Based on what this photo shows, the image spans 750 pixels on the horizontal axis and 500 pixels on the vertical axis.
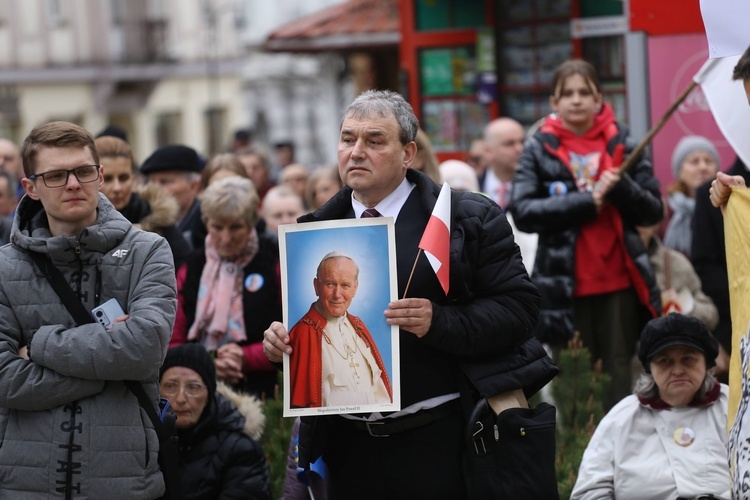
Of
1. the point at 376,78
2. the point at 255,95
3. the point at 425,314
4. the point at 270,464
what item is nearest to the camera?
the point at 425,314

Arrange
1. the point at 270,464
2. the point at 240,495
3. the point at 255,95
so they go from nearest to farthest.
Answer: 1. the point at 240,495
2. the point at 270,464
3. the point at 255,95

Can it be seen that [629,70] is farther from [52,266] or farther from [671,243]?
[52,266]

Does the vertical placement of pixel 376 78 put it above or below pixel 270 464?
above

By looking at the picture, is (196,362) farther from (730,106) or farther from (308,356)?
(730,106)

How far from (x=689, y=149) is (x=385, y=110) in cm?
467

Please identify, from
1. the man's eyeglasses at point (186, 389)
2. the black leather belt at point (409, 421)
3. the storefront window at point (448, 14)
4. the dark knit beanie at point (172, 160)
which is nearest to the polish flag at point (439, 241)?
the black leather belt at point (409, 421)

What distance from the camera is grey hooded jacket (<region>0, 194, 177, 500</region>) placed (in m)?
4.62

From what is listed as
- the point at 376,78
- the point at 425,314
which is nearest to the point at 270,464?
the point at 425,314

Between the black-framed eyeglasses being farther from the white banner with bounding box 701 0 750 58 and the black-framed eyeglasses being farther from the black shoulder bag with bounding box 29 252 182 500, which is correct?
the white banner with bounding box 701 0 750 58

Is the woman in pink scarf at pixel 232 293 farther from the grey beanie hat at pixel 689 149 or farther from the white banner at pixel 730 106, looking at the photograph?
the grey beanie hat at pixel 689 149

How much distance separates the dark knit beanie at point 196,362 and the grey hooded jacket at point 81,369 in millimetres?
1139

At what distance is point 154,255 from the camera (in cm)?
486

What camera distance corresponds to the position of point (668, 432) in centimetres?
579

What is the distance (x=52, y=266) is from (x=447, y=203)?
1303mm
